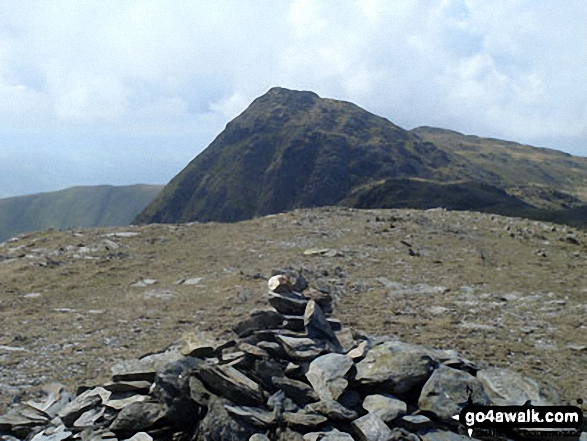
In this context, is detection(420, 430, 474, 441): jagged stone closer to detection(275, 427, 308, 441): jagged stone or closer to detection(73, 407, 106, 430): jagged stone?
detection(275, 427, 308, 441): jagged stone

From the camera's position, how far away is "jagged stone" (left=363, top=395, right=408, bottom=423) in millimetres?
8047

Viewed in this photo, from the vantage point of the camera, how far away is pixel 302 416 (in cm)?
802

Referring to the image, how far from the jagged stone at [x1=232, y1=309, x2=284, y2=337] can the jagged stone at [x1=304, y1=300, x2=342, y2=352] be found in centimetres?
82

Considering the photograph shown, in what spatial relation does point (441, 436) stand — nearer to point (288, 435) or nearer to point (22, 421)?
point (288, 435)

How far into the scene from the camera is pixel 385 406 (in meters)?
8.30

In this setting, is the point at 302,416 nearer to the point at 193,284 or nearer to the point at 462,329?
the point at 462,329

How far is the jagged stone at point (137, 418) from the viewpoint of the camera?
813 cm

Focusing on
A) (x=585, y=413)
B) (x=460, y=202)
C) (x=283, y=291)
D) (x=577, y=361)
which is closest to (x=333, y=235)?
(x=283, y=291)

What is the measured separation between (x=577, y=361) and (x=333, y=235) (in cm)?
1716

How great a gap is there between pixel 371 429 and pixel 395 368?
174cm

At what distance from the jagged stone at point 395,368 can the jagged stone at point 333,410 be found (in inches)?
34.9

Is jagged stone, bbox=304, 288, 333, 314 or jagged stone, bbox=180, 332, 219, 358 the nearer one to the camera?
jagged stone, bbox=180, 332, 219, 358

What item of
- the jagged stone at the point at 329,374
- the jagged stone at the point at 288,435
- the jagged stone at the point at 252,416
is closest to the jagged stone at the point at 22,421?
the jagged stone at the point at 252,416

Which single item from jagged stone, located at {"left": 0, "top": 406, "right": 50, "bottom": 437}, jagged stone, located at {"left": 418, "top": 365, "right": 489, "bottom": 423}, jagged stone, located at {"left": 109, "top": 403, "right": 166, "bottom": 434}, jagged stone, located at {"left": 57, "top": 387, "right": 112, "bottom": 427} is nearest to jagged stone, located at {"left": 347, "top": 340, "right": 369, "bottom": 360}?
jagged stone, located at {"left": 418, "top": 365, "right": 489, "bottom": 423}
